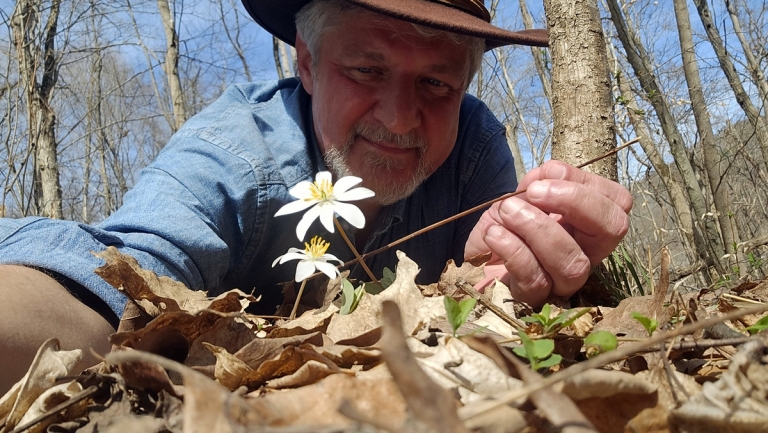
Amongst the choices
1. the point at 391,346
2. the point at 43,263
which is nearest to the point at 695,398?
the point at 391,346

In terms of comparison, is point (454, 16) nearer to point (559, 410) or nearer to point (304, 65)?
point (304, 65)

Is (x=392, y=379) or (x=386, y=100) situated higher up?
(x=386, y=100)

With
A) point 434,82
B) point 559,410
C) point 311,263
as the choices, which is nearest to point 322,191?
point 311,263

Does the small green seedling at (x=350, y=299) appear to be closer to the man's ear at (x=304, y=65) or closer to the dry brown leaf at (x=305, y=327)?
the dry brown leaf at (x=305, y=327)

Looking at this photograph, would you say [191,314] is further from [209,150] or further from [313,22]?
[313,22]

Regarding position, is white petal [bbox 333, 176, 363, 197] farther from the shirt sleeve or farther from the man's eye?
the man's eye

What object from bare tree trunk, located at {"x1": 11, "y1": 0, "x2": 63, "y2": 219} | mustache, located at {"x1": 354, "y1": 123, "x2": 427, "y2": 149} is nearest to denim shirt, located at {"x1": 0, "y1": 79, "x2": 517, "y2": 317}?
mustache, located at {"x1": 354, "y1": 123, "x2": 427, "y2": 149}
